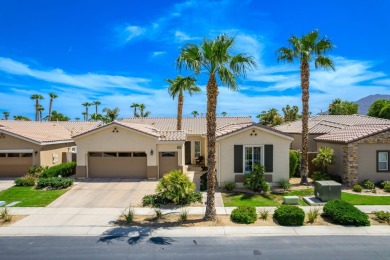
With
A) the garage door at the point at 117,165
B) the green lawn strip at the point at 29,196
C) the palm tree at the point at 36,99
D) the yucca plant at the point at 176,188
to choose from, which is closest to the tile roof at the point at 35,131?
the garage door at the point at 117,165

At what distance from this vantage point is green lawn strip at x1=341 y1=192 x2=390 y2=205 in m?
15.1

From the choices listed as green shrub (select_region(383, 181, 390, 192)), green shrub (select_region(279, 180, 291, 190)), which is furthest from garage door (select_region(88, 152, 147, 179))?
green shrub (select_region(383, 181, 390, 192))

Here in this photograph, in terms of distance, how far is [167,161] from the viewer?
22062mm

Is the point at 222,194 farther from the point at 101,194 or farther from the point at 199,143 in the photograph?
the point at 199,143

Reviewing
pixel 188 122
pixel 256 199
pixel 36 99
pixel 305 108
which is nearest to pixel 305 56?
pixel 305 108

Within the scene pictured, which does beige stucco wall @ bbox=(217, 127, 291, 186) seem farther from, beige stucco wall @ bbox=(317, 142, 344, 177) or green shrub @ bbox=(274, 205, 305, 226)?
green shrub @ bbox=(274, 205, 305, 226)

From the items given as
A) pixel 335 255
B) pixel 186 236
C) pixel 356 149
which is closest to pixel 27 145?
pixel 186 236

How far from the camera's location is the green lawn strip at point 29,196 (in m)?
15.5

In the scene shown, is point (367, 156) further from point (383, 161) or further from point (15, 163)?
point (15, 163)

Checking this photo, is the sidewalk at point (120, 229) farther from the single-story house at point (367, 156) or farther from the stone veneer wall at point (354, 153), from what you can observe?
the single-story house at point (367, 156)

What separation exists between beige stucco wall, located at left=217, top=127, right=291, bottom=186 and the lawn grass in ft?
5.30

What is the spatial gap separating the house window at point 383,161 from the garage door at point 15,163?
85.7 feet

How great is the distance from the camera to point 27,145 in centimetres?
2259

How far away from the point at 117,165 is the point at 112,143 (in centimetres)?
182
